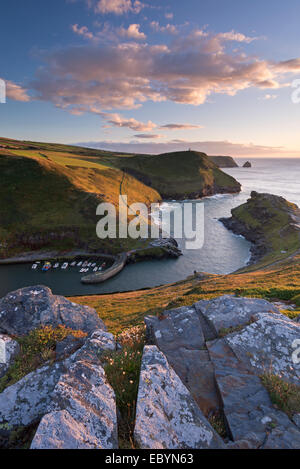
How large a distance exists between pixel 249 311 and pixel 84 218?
102061 mm

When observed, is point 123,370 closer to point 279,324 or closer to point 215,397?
point 215,397

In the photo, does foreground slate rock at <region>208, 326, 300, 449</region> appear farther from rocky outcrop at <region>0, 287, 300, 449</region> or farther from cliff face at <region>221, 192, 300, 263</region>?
cliff face at <region>221, 192, 300, 263</region>

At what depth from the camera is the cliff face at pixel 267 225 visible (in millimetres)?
84625

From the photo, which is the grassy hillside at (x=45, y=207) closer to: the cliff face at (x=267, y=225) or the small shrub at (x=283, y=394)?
the cliff face at (x=267, y=225)

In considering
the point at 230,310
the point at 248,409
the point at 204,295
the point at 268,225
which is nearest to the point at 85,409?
the point at 248,409

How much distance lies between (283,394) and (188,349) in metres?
3.64

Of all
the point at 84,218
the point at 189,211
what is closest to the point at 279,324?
the point at 84,218

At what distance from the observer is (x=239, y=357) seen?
8344 mm

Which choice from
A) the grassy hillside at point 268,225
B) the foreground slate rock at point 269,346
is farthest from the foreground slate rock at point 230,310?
the grassy hillside at point 268,225

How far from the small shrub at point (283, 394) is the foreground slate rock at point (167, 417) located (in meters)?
2.41

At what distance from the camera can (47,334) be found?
35.6ft

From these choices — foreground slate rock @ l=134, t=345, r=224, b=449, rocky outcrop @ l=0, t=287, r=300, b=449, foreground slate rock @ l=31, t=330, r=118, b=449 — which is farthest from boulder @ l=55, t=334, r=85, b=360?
foreground slate rock @ l=134, t=345, r=224, b=449

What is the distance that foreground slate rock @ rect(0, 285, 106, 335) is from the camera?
40.0ft

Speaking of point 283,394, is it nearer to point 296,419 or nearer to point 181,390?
point 296,419
